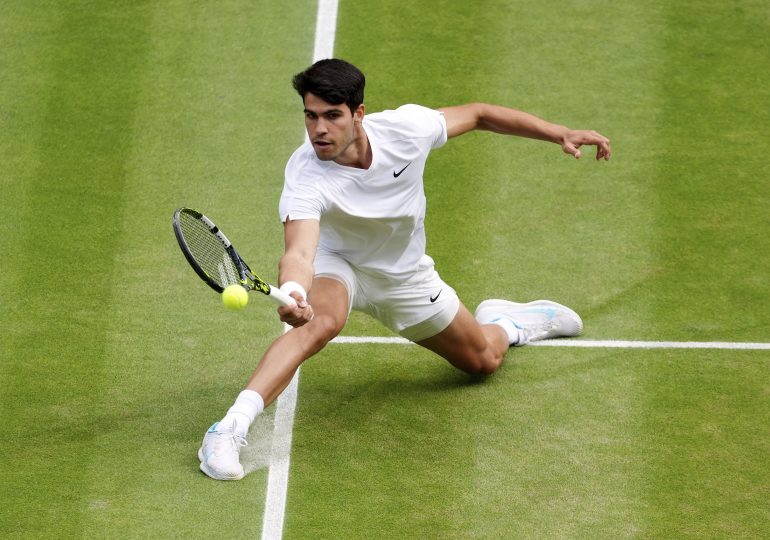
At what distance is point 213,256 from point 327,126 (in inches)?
36.0

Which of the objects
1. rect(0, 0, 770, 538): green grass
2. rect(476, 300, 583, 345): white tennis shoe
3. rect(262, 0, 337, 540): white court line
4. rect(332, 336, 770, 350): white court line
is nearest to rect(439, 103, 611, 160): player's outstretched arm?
rect(476, 300, 583, 345): white tennis shoe

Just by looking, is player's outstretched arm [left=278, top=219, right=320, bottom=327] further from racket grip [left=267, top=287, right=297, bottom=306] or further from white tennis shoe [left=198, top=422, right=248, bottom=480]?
white tennis shoe [left=198, top=422, right=248, bottom=480]

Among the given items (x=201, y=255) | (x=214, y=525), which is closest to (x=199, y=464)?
(x=214, y=525)

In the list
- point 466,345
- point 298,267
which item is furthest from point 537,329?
point 298,267

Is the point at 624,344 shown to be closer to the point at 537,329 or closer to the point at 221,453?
the point at 537,329

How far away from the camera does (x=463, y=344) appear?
27.4 ft

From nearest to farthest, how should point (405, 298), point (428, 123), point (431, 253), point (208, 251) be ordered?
point (208, 251) < point (428, 123) < point (405, 298) < point (431, 253)

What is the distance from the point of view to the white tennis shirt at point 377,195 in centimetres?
739

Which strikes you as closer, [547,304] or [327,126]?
[327,126]

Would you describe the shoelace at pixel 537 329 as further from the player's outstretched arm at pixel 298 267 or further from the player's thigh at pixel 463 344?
the player's outstretched arm at pixel 298 267

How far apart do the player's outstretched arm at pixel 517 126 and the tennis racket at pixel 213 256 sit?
1.64 metres

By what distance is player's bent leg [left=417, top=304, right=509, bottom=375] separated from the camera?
833 cm

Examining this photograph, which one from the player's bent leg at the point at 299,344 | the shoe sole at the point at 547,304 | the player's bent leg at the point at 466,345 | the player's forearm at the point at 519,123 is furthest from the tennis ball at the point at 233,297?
the shoe sole at the point at 547,304

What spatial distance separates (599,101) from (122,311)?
4.33m
